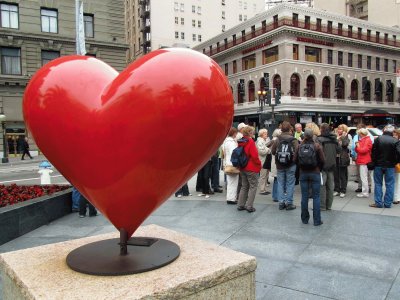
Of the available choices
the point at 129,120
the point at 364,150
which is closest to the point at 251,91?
the point at 364,150

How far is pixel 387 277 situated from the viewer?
466 centimetres

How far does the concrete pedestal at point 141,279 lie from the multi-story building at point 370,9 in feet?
188

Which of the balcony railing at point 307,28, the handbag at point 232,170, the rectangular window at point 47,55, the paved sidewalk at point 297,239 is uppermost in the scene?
the balcony railing at point 307,28

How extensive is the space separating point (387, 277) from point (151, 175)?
3670mm

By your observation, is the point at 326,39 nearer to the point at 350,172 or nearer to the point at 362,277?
the point at 350,172

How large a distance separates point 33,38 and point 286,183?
95.4ft

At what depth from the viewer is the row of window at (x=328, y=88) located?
43.7 metres

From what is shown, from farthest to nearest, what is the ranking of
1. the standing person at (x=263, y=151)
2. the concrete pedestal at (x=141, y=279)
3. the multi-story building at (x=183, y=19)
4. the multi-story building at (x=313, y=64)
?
the multi-story building at (x=183, y=19)
the multi-story building at (x=313, y=64)
the standing person at (x=263, y=151)
the concrete pedestal at (x=141, y=279)

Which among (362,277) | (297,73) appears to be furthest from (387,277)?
(297,73)

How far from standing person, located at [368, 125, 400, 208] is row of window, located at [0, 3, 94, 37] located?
99.3ft

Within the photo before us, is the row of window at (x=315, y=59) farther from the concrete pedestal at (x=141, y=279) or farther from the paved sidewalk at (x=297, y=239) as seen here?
the concrete pedestal at (x=141, y=279)

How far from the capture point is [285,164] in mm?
8297

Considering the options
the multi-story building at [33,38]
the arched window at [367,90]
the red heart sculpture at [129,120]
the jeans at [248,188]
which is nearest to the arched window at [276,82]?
the arched window at [367,90]

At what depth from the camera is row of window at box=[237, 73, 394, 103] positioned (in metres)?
43.7
